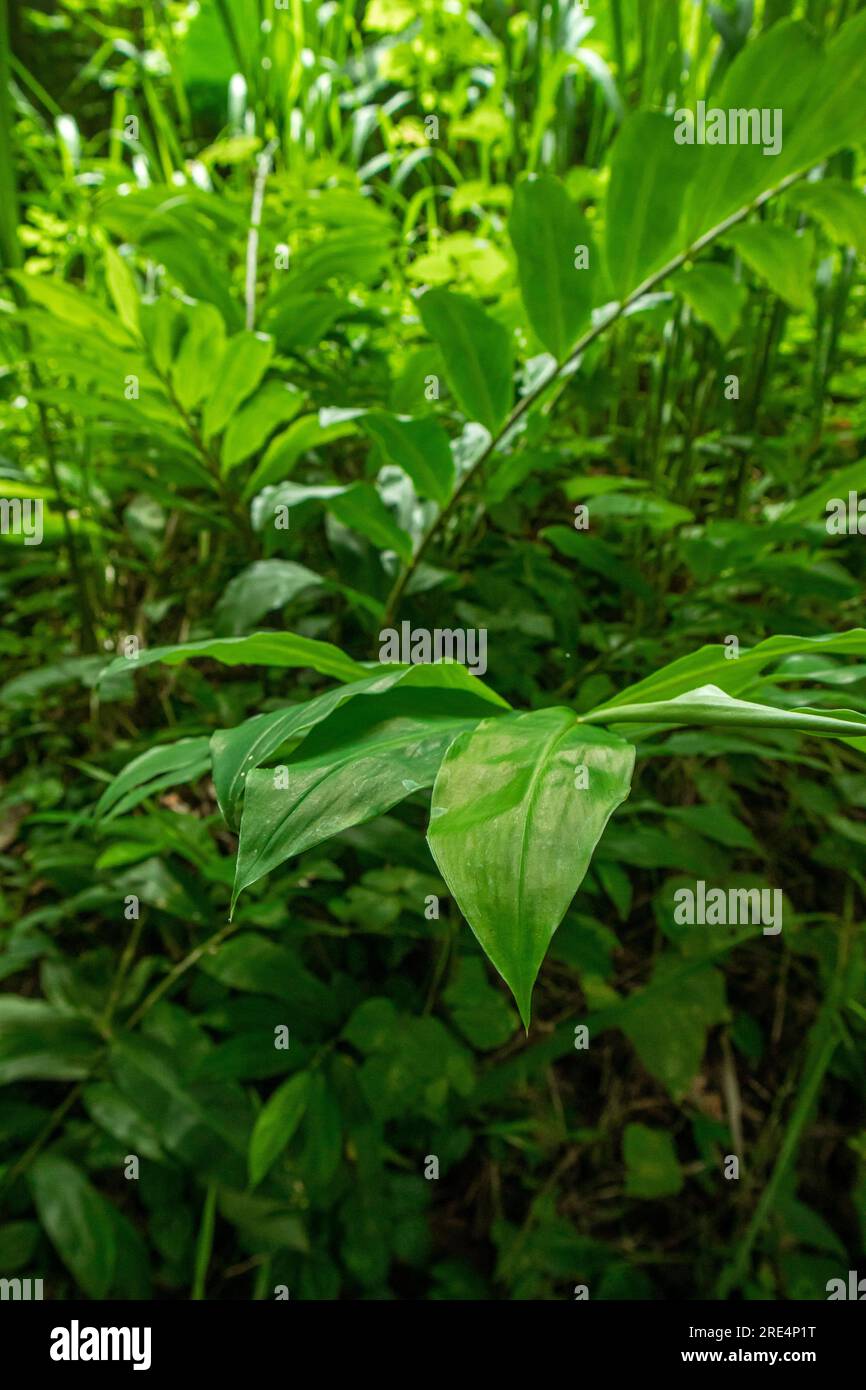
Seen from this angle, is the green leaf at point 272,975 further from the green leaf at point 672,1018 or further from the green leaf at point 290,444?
the green leaf at point 290,444

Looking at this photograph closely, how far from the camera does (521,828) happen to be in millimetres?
305

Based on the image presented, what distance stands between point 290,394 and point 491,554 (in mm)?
348

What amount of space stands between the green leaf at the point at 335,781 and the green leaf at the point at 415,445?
322mm

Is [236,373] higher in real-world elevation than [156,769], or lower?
higher

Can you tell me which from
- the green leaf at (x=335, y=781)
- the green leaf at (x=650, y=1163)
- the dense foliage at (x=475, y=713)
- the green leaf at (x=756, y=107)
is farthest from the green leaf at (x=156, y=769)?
the green leaf at (x=650, y=1163)

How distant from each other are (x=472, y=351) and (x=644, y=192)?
6.9 inches

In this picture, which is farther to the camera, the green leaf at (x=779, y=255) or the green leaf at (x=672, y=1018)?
the green leaf at (x=672, y=1018)

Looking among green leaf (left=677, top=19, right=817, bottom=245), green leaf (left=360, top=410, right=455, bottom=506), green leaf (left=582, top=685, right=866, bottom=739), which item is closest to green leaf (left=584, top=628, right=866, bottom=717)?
green leaf (left=582, top=685, right=866, bottom=739)

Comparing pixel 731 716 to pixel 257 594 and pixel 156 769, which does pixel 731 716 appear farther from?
pixel 257 594

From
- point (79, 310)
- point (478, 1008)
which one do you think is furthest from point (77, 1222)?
point (79, 310)

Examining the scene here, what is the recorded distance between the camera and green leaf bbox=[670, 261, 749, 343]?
2.41ft

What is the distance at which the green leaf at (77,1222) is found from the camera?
72 cm

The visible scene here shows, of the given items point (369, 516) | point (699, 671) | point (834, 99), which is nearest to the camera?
point (699, 671)
